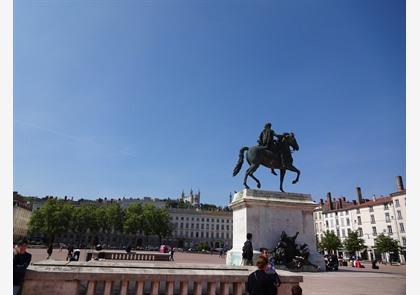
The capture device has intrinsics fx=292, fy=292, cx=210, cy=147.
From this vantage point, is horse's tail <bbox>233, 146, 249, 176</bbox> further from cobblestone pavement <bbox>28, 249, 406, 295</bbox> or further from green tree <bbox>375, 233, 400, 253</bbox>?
green tree <bbox>375, 233, 400, 253</bbox>

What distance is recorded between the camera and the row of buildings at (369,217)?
59406 millimetres

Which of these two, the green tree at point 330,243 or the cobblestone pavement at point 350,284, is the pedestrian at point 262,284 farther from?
the green tree at point 330,243

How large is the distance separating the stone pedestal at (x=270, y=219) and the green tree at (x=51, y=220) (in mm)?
71985

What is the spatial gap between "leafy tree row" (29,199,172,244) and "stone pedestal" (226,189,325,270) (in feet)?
227

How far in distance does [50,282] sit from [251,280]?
113 inches

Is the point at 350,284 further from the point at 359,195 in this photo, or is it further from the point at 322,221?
the point at 322,221

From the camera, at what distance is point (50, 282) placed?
411cm

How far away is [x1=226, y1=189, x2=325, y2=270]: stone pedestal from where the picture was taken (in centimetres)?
1495

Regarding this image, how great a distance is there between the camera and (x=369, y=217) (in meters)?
67.7

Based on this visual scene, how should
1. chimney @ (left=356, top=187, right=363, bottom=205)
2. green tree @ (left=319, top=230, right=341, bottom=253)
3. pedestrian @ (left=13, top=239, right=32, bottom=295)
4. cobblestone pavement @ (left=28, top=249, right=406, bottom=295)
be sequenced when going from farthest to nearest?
1. chimney @ (left=356, top=187, right=363, bottom=205)
2. green tree @ (left=319, top=230, right=341, bottom=253)
3. cobblestone pavement @ (left=28, top=249, right=406, bottom=295)
4. pedestrian @ (left=13, top=239, right=32, bottom=295)

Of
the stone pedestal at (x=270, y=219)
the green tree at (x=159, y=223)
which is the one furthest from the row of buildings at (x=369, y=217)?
the stone pedestal at (x=270, y=219)

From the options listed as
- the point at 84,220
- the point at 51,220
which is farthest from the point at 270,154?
the point at 84,220

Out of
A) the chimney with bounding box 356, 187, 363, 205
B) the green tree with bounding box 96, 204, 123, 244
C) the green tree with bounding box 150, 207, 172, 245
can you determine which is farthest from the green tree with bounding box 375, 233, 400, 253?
the green tree with bounding box 96, 204, 123, 244
